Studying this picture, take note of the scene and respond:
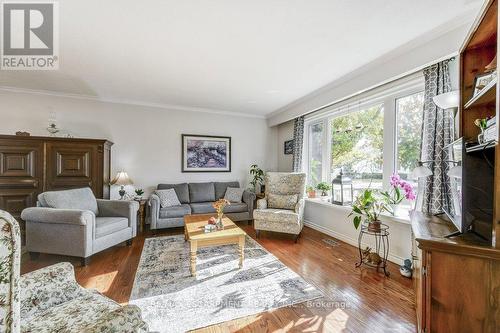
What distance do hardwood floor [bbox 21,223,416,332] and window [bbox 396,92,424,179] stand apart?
1.27 metres

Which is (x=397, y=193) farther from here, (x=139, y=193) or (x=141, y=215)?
(x=139, y=193)

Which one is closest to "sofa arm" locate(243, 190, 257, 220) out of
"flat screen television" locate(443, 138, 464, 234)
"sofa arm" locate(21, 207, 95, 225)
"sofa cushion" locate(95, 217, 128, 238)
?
"sofa cushion" locate(95, 217, 128, 238)

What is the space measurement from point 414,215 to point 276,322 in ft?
4.99

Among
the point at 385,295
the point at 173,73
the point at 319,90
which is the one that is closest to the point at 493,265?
the point at 385,295

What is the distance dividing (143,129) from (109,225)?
2.23 metres

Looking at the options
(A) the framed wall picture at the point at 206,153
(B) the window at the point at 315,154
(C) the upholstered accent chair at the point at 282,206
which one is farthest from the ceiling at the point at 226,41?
(C) the upholstered accent chair at the point at 282,206

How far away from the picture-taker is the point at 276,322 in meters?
1.64

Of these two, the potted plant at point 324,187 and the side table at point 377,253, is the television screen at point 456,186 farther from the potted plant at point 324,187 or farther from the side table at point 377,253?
the potted plant at point 324,187

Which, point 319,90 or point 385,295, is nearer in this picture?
point 385,295

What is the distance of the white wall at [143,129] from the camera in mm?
3697

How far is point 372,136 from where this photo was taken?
318 cm

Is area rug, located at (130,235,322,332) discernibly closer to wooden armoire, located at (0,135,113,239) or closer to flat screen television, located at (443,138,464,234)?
flat screen television, located at (443,138,464,234)

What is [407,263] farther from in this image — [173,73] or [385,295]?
[173,73]
